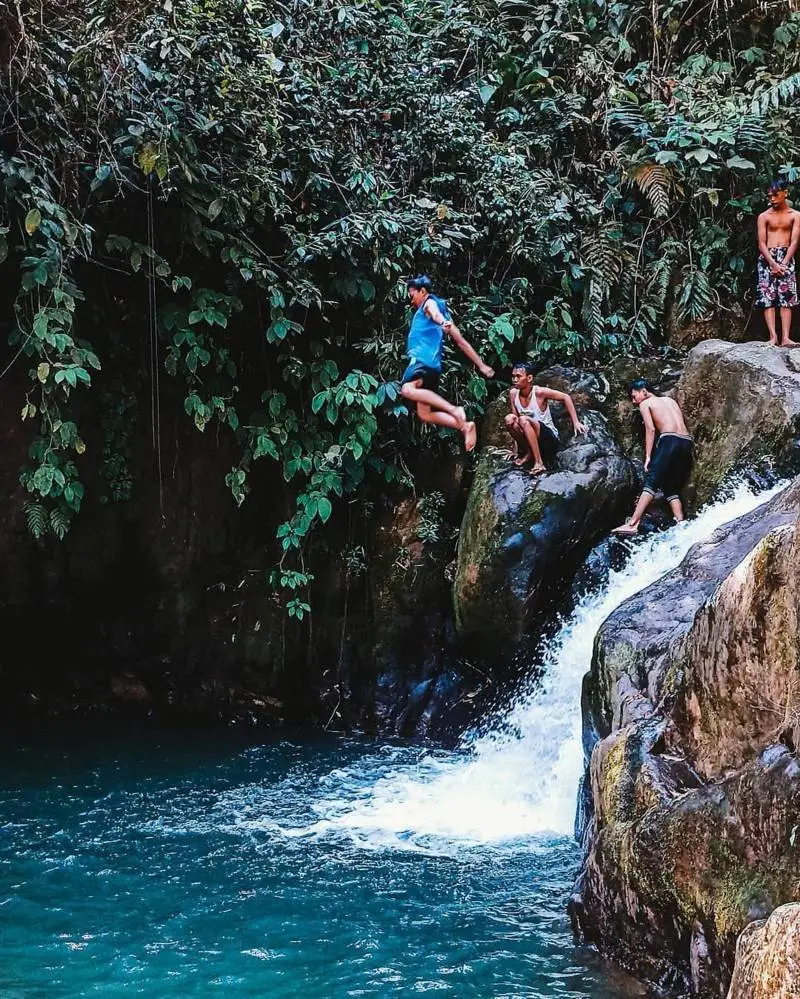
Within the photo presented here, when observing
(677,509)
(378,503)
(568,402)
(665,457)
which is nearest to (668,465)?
(665,457)

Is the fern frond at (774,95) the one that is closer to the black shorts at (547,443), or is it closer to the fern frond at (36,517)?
the black shorts at (547,443)

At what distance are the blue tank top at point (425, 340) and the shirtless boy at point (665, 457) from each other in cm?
186

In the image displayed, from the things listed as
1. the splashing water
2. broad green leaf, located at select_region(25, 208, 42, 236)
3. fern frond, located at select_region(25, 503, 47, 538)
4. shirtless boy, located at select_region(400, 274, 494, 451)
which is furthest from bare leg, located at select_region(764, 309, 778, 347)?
fern frond, located at select_region(25, 503, 47, 538)

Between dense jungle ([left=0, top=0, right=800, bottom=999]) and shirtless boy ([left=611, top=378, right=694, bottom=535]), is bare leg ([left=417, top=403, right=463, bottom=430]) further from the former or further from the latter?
shirtless boy ([left=611, top=378, right=694, bottom=535])

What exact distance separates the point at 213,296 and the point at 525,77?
5.07 metres

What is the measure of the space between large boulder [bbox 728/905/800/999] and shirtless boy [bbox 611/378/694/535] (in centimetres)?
539

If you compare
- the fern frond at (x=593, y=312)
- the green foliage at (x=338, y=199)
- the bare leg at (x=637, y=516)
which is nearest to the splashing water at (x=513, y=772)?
the bare leg at (x=637, y=516)

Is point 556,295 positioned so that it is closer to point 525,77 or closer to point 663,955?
point 525,77

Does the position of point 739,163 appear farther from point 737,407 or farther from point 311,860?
point 311,860

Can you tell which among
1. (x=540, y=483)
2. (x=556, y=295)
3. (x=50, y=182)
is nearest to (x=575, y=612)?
(x=540, y=483)

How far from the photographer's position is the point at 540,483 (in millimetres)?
8805

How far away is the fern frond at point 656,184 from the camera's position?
11000 millimetres

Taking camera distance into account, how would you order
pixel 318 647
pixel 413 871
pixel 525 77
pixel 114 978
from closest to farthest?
1. pixel 114 978
2. pixel 413 871
3. pixel 318 647
4. pixel 525 77

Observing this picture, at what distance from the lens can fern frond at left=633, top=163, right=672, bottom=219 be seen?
1100 centimetres
